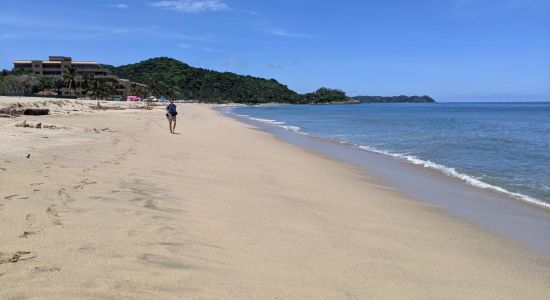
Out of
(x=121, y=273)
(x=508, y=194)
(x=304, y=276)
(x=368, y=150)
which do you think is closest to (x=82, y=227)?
(x=121, y=273)

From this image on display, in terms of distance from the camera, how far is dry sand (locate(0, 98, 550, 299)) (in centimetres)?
364

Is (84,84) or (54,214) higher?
(84,84)

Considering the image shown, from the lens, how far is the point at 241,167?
11.2m

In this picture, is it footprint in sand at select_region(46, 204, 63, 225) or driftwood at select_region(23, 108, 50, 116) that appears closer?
footprint in sand at select_region(46, 204, 63, 225)

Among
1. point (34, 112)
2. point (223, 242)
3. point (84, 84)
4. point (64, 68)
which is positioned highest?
point (64, 68)

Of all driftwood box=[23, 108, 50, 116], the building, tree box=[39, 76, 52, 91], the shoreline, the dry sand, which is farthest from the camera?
the building

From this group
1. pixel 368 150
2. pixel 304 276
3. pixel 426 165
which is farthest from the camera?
pixel 368 150

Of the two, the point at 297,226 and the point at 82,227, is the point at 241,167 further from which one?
the point at 82,227

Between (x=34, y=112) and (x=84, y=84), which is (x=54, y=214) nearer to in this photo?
(x=34, y=112)

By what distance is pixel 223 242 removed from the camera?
485cm

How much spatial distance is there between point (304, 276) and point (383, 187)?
22.1 feet

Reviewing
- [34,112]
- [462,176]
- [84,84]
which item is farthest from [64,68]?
[462,176]

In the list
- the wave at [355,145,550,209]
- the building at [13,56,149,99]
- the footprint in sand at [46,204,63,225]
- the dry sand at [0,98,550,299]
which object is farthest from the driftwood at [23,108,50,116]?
the building at [13,56,149,99]

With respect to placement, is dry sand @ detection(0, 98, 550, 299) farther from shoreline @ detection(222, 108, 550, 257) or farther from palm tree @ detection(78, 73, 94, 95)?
palm tree @ detection(78, 73, 94, 95)
